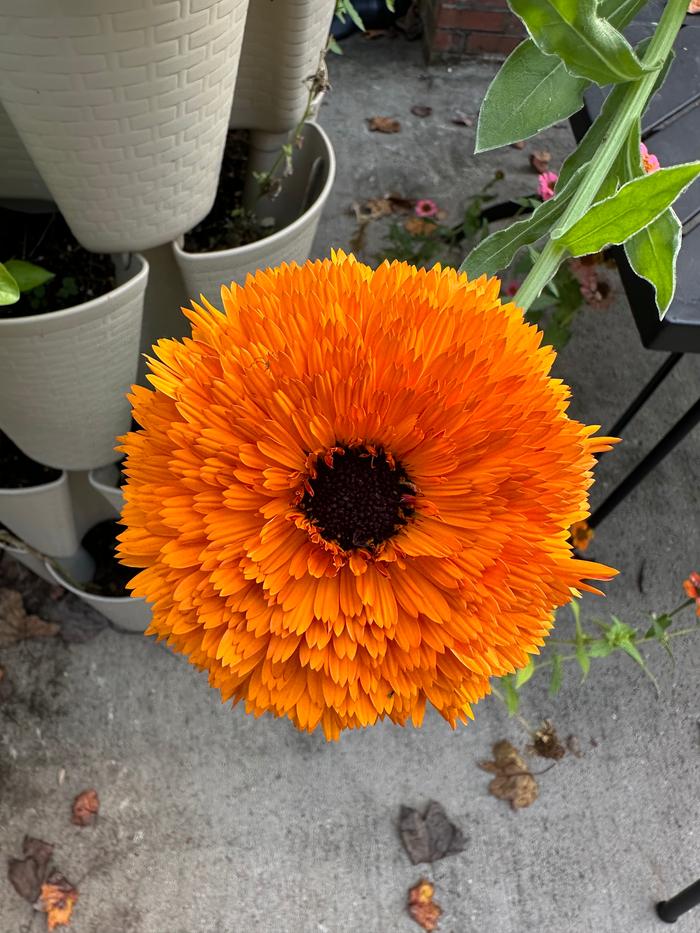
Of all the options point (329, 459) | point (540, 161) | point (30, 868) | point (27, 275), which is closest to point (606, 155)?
point (329, 459)

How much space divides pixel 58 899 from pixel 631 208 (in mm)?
1232

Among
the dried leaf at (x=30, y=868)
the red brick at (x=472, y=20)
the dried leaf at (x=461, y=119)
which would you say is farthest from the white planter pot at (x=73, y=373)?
the red brick at (x=472, y=20)

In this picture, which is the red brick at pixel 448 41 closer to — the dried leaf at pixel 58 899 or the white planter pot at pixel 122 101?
the white planter pot at pixel 122 101

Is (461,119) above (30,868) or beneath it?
above

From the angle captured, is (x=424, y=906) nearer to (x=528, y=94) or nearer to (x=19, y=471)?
(x=19, y=471)

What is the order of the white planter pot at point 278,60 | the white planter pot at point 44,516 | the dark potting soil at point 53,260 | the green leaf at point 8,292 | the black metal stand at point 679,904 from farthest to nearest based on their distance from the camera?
1. the black metal stand at point 679,904
2. the white planter pot at point 44,516
3. the dark potting soil at point 53,260
4. the white planter pot at point 278,60
5. the green leaf at point 8,292

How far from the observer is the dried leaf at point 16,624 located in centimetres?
127

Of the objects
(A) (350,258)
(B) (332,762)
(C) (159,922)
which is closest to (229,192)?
(A) (350,258)

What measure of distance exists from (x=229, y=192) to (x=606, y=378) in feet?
3.78

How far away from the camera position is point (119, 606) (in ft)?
3.64

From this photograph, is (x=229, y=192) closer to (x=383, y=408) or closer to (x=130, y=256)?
(x=130, y=256)

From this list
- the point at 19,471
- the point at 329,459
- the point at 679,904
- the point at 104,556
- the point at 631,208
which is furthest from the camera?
the point at 104,556

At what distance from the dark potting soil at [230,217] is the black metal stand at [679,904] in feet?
3.52

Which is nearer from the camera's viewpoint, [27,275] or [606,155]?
[606,155]
